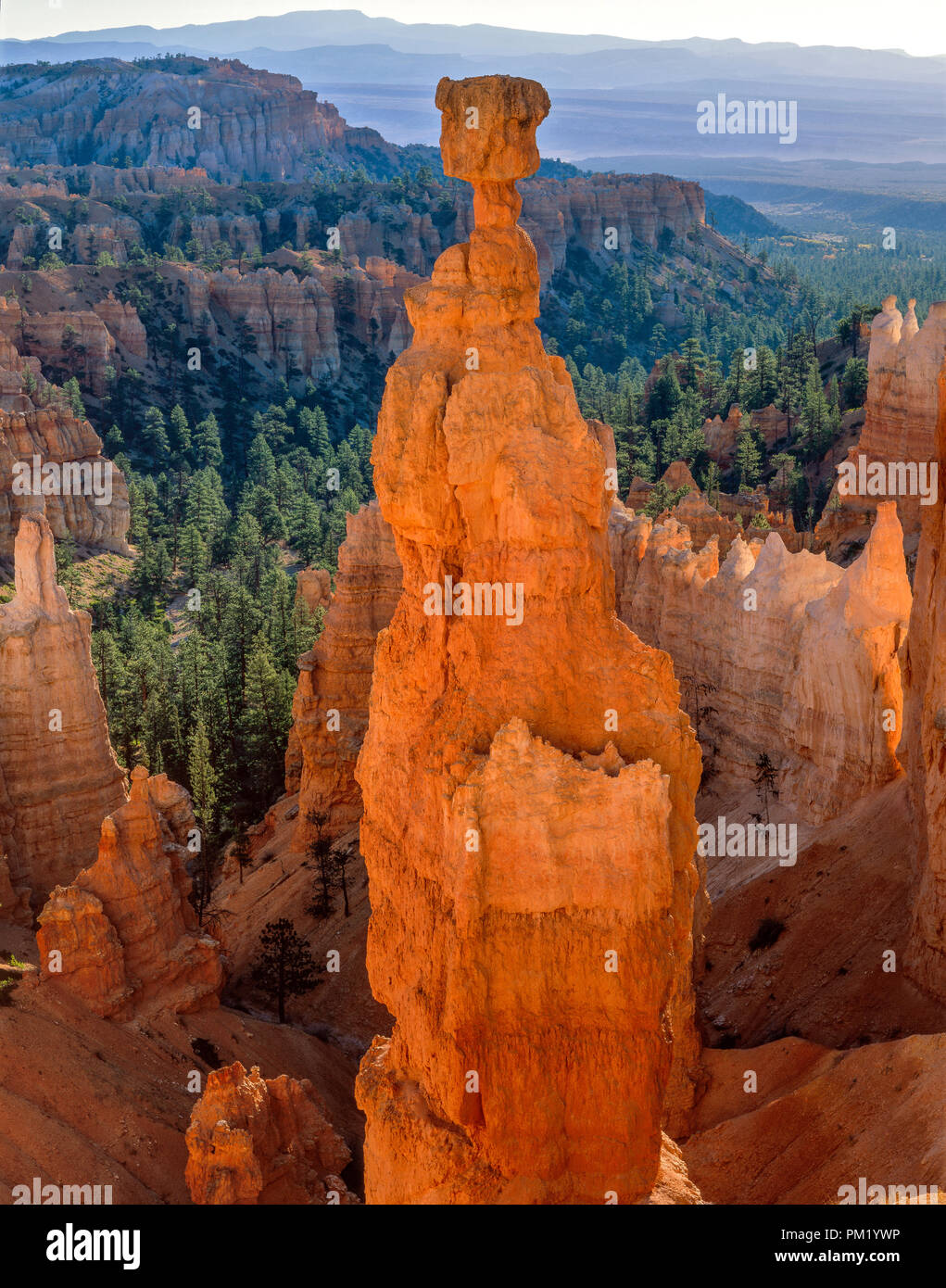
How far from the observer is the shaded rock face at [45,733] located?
2736 cm

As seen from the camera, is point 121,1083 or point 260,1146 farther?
point 121,1083

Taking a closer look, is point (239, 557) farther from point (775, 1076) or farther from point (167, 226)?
point (167, 226)

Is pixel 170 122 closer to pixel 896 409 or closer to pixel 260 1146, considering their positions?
pixel 896 409

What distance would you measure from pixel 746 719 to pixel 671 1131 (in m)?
12.3

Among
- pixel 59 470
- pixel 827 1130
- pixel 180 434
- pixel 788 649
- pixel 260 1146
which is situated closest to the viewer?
pixel 827 1130

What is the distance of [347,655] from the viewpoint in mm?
32156

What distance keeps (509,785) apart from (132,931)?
11912 mm

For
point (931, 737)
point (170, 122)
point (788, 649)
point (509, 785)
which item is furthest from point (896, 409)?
point (170, 122)

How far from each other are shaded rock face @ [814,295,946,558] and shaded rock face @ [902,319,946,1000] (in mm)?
23214

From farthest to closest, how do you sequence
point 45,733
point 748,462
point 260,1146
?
point 748,462
point 45,733
point 260,1146

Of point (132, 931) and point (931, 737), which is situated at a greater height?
point (931, 737)

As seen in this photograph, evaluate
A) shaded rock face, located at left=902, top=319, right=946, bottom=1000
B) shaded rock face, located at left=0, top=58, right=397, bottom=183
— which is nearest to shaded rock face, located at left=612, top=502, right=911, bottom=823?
shaded rock face, located at left=902, top=319, right=946, bottom=1000

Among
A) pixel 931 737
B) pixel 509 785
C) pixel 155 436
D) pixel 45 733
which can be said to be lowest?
pixel 45 733

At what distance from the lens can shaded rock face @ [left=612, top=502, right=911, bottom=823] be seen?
909 inches
